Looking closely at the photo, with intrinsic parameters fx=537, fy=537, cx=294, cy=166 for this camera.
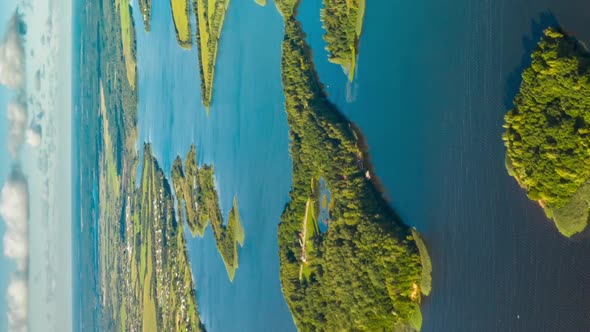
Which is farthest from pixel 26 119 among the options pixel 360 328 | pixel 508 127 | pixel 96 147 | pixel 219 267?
pixel 508 127

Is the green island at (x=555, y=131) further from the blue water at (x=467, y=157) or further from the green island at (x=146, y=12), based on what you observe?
the green island at (x=146, y=12)

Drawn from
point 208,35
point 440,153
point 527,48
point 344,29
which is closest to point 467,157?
point 440,153

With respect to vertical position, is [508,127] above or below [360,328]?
above

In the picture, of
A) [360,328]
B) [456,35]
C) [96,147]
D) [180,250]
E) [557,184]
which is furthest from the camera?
[96,147]

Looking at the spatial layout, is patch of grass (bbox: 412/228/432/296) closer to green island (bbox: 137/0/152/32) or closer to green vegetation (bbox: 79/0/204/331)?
green vegetation (bbox: 79/0/204/331)

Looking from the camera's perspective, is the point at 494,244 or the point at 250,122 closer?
the point at 494,244

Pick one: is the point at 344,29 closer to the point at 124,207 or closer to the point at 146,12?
the point at 146,12

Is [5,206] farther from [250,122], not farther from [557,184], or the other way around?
[557,184]

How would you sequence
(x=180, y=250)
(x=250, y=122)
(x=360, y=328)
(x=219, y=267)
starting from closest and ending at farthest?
(x=360, y=328), (x=250, y=122), (x=219, y=267), (x=180, y=250)
